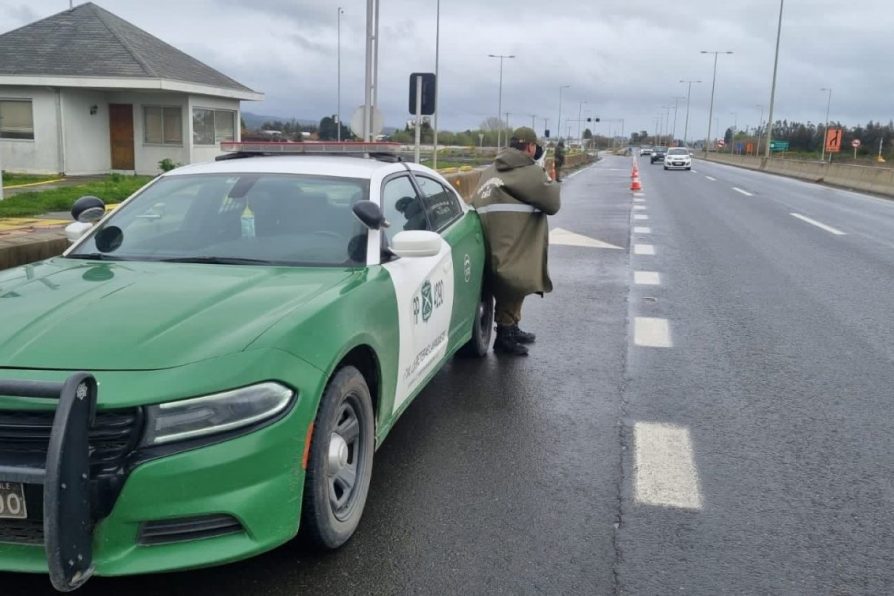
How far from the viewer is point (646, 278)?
1073cm

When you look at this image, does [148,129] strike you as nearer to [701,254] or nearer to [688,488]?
[701,254]

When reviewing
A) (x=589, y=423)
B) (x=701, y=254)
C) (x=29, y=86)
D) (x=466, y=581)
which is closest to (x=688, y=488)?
(x=589, y=423)

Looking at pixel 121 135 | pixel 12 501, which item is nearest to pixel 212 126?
pixel 121 135

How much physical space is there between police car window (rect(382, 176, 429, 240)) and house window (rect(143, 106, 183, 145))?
24201 mm

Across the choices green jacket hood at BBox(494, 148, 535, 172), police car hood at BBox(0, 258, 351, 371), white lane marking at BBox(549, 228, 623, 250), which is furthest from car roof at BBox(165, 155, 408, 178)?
white lane marking at BBox(549, 228, 623, 250)

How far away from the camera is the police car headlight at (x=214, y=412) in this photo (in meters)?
2.85

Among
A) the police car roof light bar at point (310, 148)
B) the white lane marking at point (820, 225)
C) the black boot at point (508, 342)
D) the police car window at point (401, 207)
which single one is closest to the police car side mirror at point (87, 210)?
the police car roof light bar at point (310, 148)

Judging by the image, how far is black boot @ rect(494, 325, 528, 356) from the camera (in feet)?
22.9

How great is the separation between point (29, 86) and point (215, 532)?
86.6ft

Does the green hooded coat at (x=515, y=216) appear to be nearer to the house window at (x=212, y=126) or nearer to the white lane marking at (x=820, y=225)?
the white lane marking at (x=820, y=225)

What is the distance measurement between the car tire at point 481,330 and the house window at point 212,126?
23.1 meters

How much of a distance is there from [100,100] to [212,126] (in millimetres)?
3550

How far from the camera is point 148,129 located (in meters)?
28.0

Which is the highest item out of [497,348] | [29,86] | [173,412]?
[29,86]
